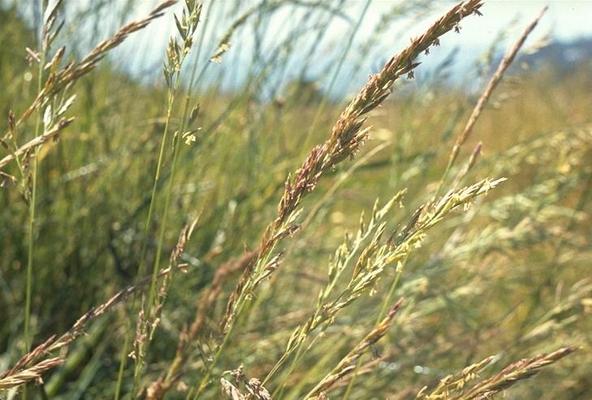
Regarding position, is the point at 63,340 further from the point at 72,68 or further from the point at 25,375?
the point at 72,68

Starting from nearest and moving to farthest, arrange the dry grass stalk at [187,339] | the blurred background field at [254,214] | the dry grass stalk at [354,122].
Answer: the dry grass stalk at [354,122]
the dry grass stalk at [187,339]
the blurred background field at [254,214]

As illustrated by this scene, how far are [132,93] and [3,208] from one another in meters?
0.53

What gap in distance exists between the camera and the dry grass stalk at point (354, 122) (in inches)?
25.2

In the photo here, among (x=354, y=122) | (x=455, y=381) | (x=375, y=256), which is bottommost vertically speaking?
(x=455, y=381)

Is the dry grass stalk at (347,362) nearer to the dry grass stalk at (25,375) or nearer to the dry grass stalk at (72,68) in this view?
the dry grass stalk at (25,375)

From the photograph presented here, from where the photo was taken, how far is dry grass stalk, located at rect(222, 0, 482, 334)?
64 centimetres

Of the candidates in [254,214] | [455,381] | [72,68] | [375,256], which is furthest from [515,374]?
[254,214]

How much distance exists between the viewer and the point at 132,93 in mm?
2062

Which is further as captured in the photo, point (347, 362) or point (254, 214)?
point (254, 214)

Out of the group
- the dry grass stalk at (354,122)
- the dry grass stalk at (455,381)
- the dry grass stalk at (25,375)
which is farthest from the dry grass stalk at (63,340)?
the dry grass stalk at (455,381)

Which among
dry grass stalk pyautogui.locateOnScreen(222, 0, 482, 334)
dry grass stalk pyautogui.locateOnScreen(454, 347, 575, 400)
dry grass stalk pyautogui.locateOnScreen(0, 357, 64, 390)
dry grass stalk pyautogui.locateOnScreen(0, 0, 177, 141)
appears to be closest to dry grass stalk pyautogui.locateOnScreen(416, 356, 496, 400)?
dry grass stalk pyautogui.locateOnScreen(454, 347, 575, 400)

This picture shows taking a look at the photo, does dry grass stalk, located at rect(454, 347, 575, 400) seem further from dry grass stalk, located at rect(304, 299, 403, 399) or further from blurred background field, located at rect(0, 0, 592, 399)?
blurred background field, located at rect(0, 0, 592, 399)

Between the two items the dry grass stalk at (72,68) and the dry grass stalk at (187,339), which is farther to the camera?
the dry grass stalk at (187,339)

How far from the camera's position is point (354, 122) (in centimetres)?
65
